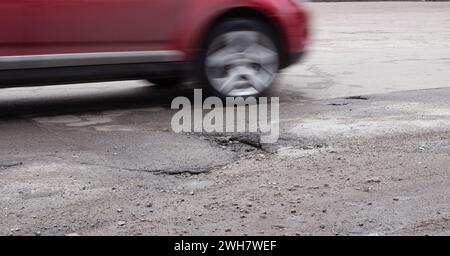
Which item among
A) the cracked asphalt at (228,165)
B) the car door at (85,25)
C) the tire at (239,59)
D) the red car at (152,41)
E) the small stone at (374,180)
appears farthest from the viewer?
the tire at (239,59)

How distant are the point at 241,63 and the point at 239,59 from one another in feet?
0.15

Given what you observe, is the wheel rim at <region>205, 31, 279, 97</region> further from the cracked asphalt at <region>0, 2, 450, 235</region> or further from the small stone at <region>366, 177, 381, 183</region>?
the small stone at <region>366, 177, 381, 183</region>

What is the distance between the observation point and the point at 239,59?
712 centimetres

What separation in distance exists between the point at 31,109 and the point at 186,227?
3.61 metres

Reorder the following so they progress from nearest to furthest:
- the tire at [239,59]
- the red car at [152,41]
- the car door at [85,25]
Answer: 1. the car door at [85,25]
2. the red car at [152,41]
3. the tire at [239,59]

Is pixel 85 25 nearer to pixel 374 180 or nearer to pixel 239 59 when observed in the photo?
pixel 239 59

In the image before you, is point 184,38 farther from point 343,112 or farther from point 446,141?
point 446,141

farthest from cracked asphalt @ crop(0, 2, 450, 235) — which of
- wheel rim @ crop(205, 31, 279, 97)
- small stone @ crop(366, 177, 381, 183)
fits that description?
wheel rim @ crop(205, 31, 279, 97)

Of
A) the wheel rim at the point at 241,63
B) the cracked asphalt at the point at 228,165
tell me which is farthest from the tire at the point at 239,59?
the cracked asphalt at the point at 228,165

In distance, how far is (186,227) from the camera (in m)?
4.00

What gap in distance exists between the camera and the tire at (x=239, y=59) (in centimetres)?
700

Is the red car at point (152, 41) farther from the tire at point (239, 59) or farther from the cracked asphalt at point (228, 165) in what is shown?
the cracked asphalt at point (228, 165)

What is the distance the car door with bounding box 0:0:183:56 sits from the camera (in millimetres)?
6137

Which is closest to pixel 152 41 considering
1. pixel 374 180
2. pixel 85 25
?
pixel 85 25
